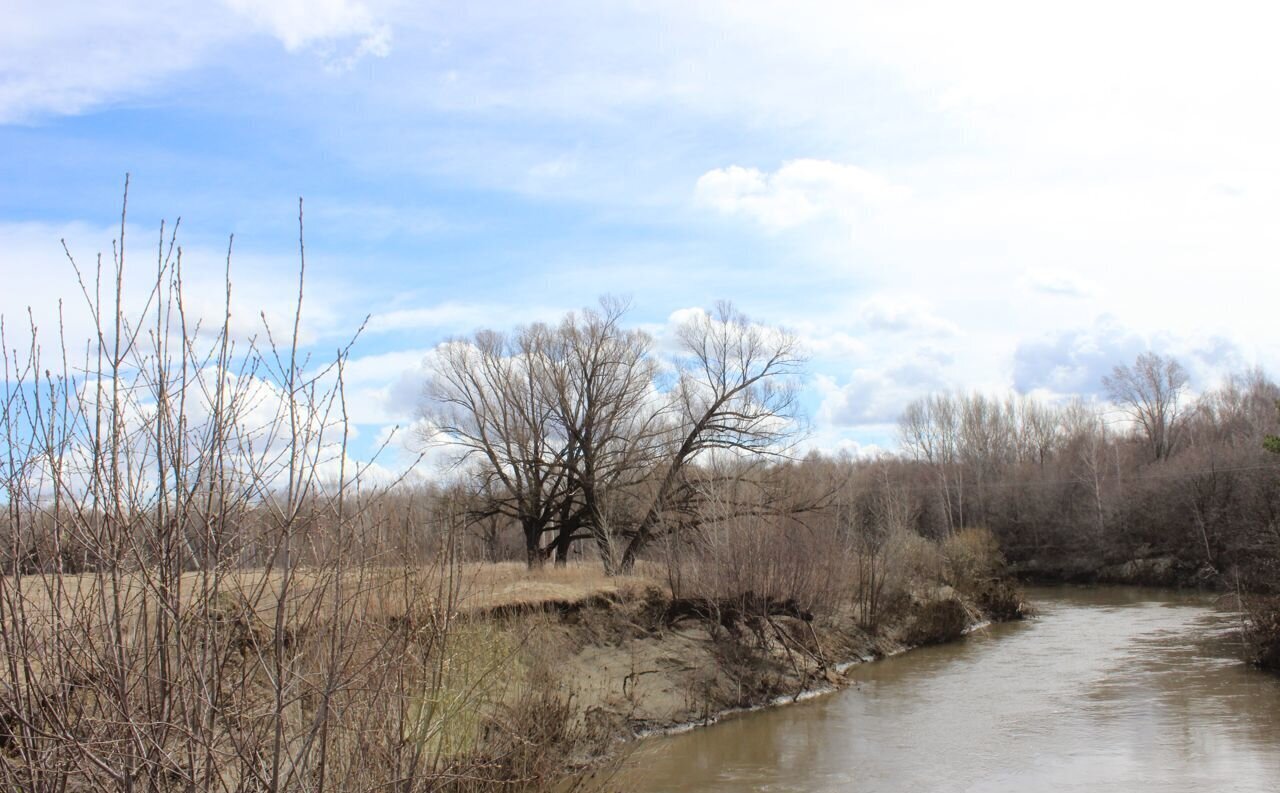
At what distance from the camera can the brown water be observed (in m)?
13.9

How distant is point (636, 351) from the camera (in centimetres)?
3456

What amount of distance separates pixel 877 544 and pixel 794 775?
49.9ft

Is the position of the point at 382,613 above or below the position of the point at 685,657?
above

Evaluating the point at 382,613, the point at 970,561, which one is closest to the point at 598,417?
the point at 970,561

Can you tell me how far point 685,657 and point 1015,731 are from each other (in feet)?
21.4

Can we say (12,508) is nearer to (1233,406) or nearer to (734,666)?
(734,666)

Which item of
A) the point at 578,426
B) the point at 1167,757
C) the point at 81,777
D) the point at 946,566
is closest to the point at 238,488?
the point at 81,777

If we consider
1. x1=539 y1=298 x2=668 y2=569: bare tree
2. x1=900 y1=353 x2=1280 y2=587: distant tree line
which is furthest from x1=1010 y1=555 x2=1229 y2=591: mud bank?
x1=539 y1=298 x2=668 y2=569: bare tree

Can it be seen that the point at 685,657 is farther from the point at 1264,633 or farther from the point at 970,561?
the point at 970,561

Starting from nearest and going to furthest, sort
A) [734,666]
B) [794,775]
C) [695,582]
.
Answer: [794,775]
[734,666]
[695,582]

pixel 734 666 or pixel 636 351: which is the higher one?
pixel 636 351

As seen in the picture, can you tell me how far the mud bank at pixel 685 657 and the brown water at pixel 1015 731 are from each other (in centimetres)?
59

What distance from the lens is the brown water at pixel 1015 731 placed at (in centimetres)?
1385

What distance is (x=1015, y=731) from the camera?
1655cm
